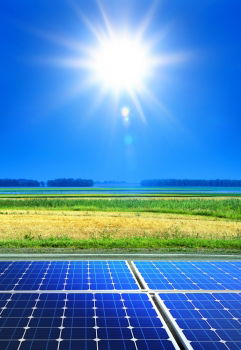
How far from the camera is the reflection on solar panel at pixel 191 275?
8.38 meters

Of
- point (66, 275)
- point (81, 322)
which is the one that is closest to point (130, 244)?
point (66, 275)

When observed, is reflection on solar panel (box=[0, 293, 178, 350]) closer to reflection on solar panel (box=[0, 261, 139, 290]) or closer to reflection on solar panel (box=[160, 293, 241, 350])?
reflection on solar panel (box=[160, 293, 241, 350])

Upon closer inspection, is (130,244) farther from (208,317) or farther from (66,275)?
(208,317)

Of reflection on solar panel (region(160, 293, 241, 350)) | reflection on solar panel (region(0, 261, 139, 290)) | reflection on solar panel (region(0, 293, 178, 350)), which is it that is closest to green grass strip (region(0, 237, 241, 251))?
reflection on solar panel (region(0, 261, 139, 290))

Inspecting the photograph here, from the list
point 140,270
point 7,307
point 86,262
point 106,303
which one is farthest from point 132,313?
point 86,262

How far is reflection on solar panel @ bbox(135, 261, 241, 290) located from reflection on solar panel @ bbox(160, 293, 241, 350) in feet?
2.04

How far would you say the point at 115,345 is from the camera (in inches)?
213

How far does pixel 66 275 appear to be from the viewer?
356 inches

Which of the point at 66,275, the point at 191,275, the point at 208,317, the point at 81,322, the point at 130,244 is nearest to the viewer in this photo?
the point at 81,322

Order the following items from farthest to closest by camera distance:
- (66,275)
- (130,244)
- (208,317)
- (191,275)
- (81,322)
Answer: (130,244), (191,275), (66,275), (208,317), (81,322)

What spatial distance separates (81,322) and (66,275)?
2.98 meters

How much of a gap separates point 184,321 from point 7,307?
138 inches

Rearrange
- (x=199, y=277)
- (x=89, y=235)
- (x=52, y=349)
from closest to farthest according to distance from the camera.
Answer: (x=52, y=349), (x=199, y=277), (x=89, y=235)

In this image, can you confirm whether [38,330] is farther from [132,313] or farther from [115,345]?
[132,313]
